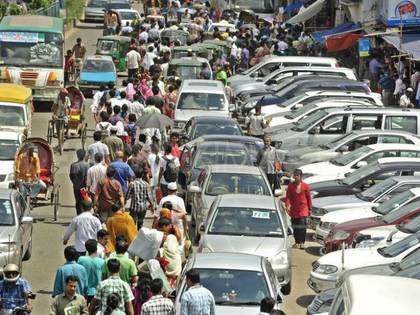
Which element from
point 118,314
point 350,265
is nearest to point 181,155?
point 350,265

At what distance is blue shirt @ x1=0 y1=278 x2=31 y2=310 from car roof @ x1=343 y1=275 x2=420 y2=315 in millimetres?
4513

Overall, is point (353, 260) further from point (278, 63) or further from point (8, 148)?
point (278, 63)

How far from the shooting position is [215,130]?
96.2 ft

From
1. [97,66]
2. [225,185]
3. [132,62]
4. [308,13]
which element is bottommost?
[308,13]

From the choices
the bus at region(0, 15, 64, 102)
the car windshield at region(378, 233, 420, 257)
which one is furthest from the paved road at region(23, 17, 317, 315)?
the bus at region(0, 15, 64, 102)

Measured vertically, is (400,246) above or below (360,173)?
above

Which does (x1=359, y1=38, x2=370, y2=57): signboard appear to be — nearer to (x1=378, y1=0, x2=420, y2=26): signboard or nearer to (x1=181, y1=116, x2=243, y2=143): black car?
(x1=378, y1=0, x2=420, y2=26): signboard

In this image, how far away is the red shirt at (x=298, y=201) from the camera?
908 inches

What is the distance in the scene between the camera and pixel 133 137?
2784cm

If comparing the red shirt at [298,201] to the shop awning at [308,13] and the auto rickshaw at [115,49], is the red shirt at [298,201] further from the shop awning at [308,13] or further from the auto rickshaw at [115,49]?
the shop awning at [308,13]

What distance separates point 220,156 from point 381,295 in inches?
579

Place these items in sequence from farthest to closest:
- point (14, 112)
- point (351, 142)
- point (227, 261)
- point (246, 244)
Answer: point (14, 112)
point (351, 142)
point (246, 244)
point (227, 261)

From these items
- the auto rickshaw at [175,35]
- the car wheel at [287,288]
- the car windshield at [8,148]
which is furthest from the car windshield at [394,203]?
the auto rickshaw at [175,35]

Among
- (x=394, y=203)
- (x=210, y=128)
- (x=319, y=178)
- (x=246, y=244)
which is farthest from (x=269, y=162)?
(x=246, y=244)
